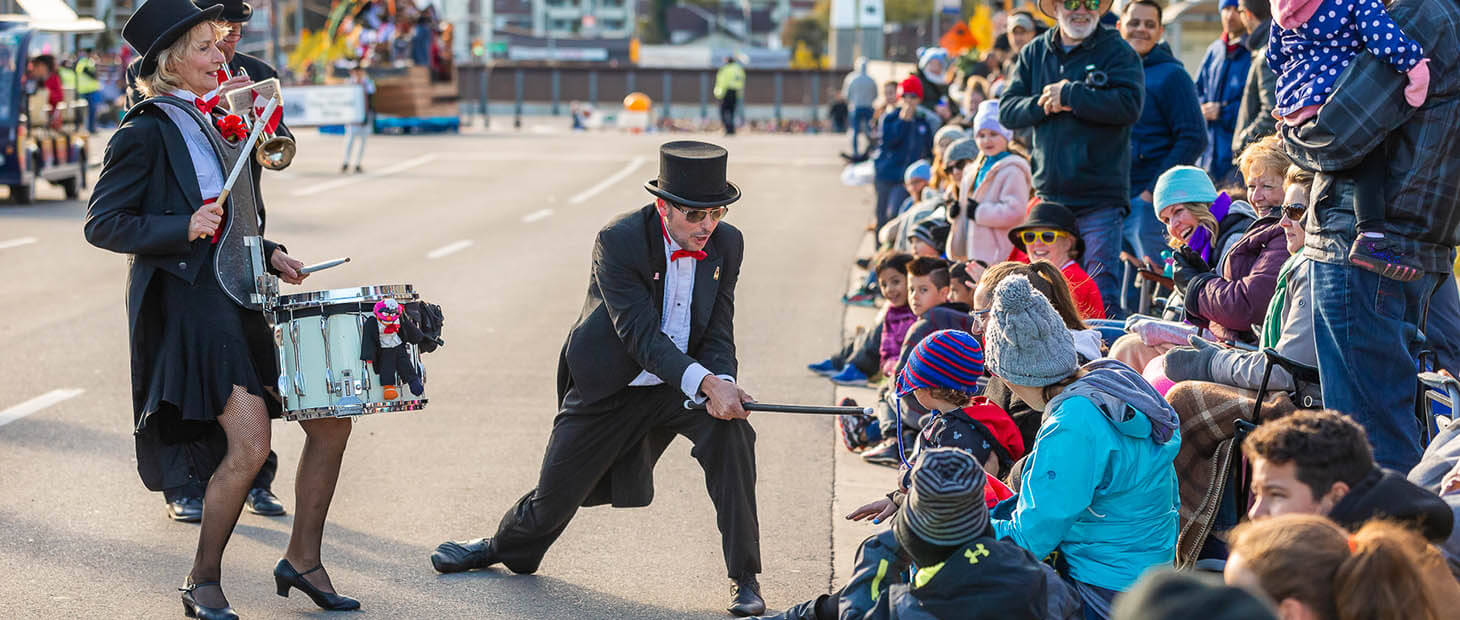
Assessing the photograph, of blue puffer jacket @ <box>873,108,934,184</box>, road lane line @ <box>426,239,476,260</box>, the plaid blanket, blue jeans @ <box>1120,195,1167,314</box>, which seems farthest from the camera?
road lane line @ <box>426,239,476,260</box>

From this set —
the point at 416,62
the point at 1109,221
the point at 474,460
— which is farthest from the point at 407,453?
the point at 416,62

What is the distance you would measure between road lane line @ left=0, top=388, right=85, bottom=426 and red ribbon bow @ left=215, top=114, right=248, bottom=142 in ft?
12.5

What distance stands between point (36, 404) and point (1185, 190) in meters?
6.23

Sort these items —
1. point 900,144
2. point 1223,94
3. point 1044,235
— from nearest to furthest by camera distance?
point 1044,235 → point 1223,94 → point 900,144

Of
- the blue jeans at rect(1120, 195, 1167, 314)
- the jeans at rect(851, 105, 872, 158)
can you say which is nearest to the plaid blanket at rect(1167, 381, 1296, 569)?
the blue jeans at rect(1120, 195, 1167, 314)

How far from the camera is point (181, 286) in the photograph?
17.7 feet

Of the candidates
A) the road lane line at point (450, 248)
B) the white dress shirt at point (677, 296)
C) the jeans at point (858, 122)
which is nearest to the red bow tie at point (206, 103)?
the white dress shirt at point (677, 296)

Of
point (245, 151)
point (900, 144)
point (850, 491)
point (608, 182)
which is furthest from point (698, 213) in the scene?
point (608, 182)

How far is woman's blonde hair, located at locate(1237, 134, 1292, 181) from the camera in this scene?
6.58 metres

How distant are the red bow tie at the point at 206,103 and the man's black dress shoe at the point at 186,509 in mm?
2040

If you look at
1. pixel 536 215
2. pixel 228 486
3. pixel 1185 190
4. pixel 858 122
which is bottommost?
pixel 536 215

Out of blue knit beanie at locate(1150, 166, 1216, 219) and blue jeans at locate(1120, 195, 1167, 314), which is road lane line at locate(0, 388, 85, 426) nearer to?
blue knit beanie at locate(1150, 166, 1216, 219)

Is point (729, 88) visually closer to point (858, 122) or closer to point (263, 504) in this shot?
point (858, 122)

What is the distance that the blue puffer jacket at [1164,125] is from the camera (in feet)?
30.8
